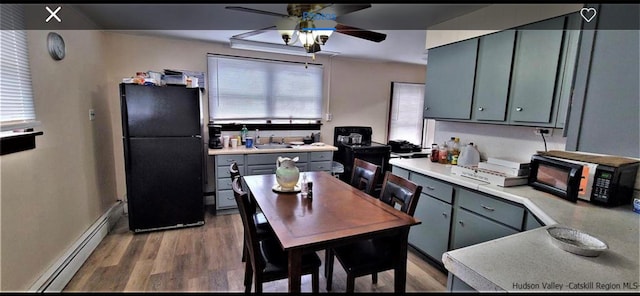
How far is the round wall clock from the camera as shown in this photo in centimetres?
202

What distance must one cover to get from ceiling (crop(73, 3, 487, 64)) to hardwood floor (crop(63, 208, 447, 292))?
7.05 ft

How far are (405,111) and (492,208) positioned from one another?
332 centimetres

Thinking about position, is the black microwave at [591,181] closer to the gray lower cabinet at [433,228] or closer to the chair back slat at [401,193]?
the gray lower cabinet at [433,228]

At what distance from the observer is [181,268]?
2.31 metres

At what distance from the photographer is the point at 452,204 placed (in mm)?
2180

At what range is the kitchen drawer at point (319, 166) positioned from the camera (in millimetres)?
3844

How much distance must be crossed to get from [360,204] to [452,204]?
→ 883 millimetres

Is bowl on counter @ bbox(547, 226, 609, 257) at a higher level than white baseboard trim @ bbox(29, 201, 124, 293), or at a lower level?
higher

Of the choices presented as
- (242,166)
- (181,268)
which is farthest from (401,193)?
(242,166)

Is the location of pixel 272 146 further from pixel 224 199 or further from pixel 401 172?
pixel 401 172

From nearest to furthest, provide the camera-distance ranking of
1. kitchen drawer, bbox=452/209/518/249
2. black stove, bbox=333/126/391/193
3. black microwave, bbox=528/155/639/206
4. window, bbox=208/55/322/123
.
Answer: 1. black microwave, bbox=528/155/639/206
2. kitchen drawer, bbox=452/209/518/249
3. window, bbox=208/55/322/123
4. black stove, bbox=333/126/391/193

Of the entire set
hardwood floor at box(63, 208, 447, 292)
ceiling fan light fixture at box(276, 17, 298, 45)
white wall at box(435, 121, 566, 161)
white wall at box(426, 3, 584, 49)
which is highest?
white wall at box(426, 3, 584, 49)

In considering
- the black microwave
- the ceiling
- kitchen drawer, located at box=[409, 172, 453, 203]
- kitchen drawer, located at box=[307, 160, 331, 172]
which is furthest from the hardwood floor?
the ceiling

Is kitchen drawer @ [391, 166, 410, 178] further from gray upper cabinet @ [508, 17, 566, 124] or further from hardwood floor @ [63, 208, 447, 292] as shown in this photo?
gray upper cabinet @ [508, 17, 566, 124]
